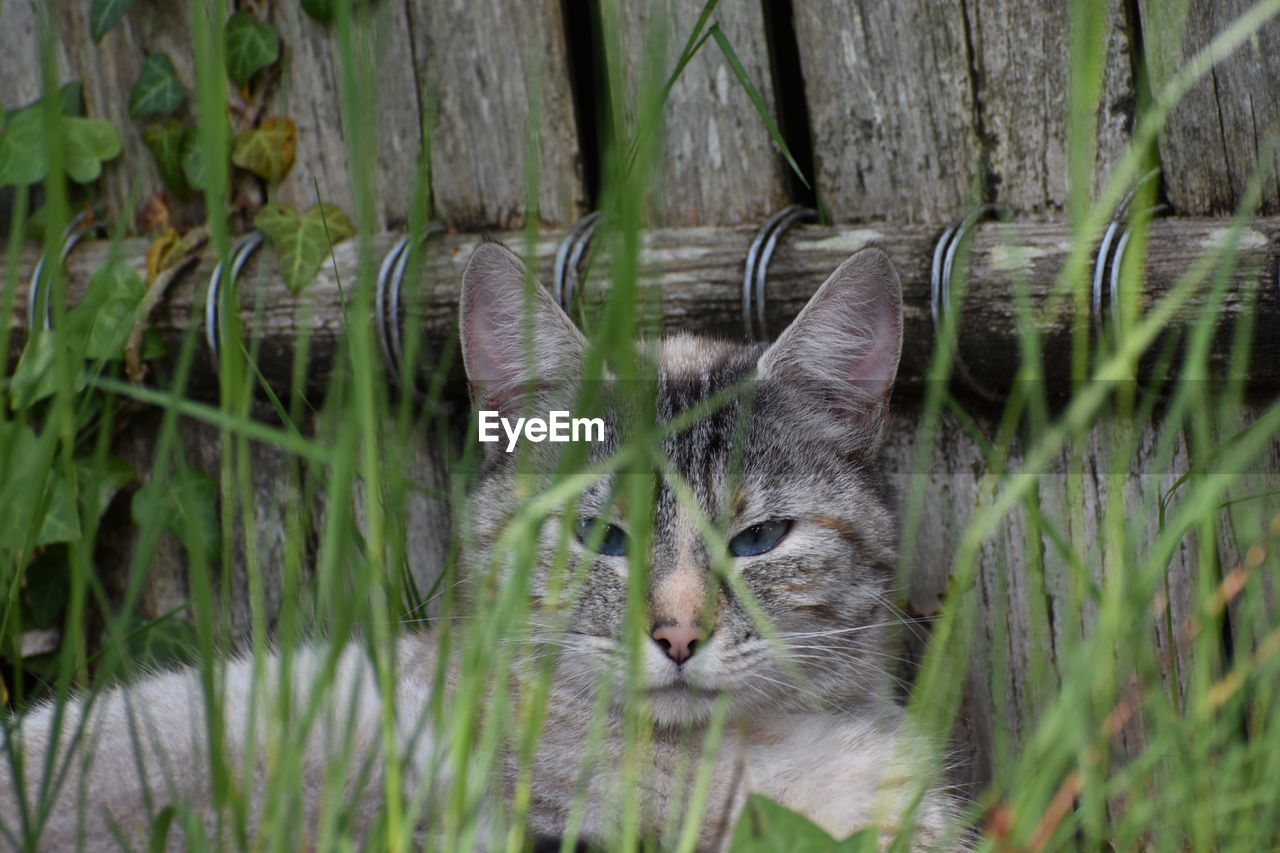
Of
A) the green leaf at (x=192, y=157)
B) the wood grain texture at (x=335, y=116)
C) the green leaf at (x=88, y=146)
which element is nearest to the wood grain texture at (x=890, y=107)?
the wood grain texture at (x=335, y=116)

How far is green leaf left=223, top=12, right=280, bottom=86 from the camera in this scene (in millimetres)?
2418

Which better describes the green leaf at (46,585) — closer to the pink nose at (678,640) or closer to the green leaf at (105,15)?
the green leaf at (105,15)

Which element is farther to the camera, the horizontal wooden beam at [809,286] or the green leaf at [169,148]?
the green leaf at [169,148]

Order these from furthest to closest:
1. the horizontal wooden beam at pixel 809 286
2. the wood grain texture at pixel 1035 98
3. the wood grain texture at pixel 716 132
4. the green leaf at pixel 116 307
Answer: the green leaf at pixel 116 307, the wood grain texture at pixel 716 132, the wood grain texture at pixel 1035 98, the horizontal wooden beam at pixel 809 286

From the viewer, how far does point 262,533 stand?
265 cm

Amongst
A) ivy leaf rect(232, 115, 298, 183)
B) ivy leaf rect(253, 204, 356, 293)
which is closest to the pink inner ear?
ivy leaf rect(253, 204, 356, 293)

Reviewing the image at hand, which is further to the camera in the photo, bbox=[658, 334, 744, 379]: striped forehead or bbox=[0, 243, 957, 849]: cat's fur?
bbox=[658, 334, 744, 379]: striped forehead

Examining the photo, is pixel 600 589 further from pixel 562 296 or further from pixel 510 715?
pixel 562 296

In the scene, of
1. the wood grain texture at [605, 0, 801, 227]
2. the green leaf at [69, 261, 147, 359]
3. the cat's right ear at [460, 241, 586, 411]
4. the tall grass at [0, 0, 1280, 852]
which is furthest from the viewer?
the green leaf at [69, 261, 147, 359]

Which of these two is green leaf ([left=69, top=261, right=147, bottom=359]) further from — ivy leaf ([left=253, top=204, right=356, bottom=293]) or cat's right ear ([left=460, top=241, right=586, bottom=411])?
cat's right ear ([left=460, top=241, right=586, bottom=411])

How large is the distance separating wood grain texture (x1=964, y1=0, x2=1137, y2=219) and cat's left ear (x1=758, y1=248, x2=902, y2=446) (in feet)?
1.43

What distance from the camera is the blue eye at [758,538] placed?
1860 millimetres

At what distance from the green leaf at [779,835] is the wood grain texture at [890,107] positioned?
1251 mm

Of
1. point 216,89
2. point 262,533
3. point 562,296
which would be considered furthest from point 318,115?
point 216,89
